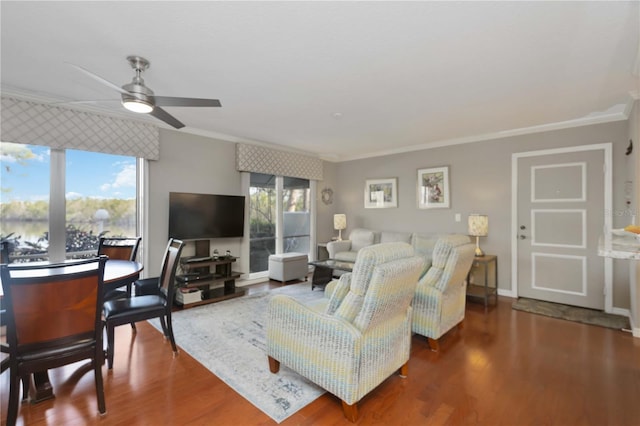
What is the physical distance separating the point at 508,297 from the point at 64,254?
591 cm

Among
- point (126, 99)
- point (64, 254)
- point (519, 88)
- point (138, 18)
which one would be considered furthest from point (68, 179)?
point (519, 88)

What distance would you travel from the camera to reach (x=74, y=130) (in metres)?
3.35

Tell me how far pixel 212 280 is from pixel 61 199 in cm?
198

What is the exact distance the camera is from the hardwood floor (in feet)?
6.07

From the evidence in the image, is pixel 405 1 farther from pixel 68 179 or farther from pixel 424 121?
pixel 68 179

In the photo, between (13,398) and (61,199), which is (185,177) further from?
(13,398)

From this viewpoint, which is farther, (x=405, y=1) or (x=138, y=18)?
(x=138, y=18)

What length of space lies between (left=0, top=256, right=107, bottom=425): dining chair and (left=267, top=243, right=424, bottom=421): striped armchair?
1185 mm

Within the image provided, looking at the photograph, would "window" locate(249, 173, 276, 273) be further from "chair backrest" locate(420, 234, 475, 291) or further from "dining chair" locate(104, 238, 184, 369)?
"chair backrest" locate(420, 234, 475, 291)

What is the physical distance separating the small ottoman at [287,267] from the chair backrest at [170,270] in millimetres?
2342

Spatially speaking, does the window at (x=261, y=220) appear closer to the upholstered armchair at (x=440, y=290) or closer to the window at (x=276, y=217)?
the window at (x=276, y=217)

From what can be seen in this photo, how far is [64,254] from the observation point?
3.42m

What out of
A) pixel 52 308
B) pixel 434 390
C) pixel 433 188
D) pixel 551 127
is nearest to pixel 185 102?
pixel 52 308

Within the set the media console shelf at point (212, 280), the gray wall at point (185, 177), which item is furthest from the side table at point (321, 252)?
the media console shelf at point (212, 280)
